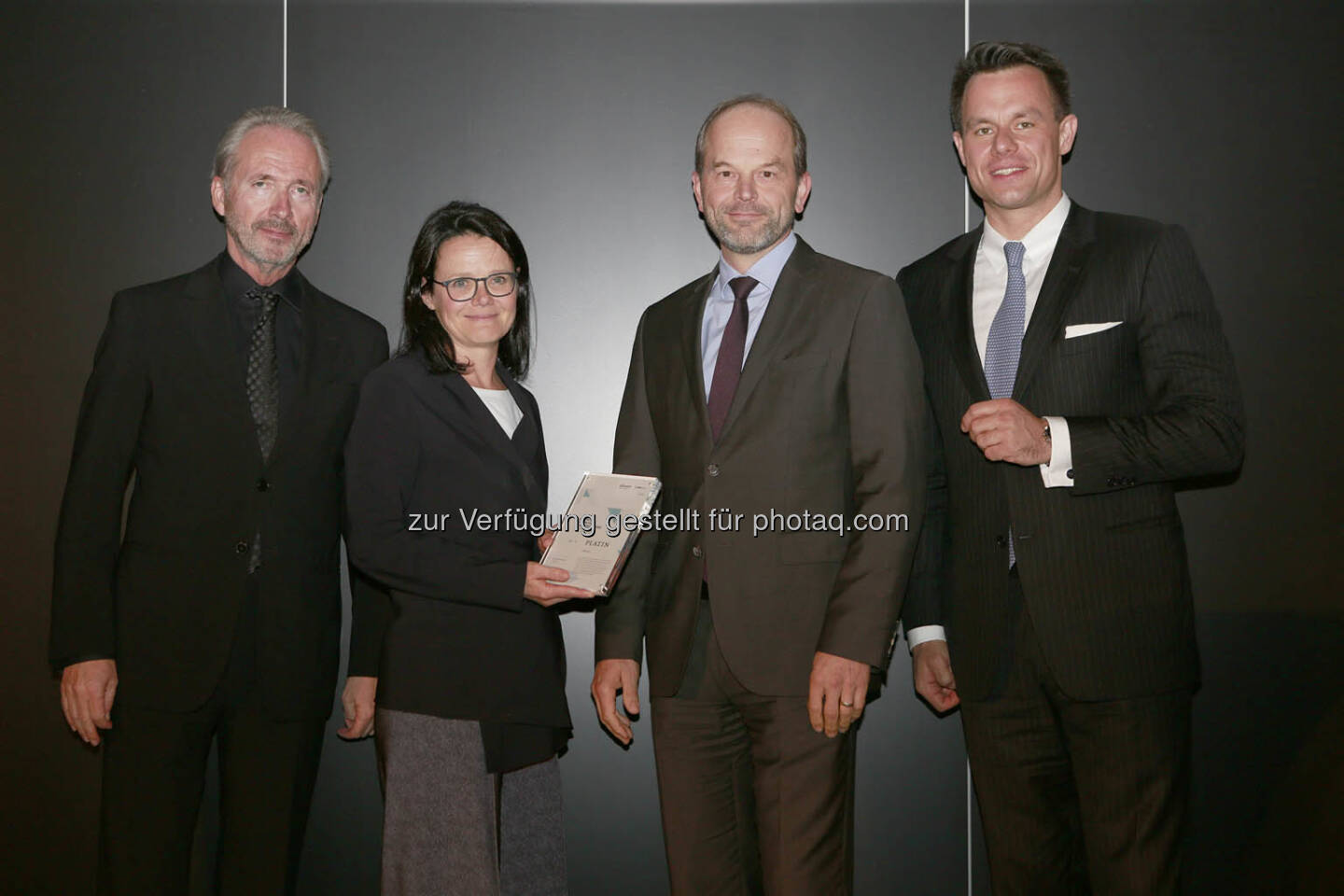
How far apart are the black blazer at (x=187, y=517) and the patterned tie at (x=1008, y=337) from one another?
1.74 m

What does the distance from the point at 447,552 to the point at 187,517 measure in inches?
29.2

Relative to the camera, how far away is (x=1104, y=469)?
2303 millimetres

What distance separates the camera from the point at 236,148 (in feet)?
9.46

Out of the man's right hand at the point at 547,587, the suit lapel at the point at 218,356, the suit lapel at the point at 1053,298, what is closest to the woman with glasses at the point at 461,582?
the man's right hand at the point at 547,587

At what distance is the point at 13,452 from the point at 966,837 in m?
3.32

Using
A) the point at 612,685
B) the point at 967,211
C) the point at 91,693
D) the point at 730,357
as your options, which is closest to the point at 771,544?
the point at 730,357

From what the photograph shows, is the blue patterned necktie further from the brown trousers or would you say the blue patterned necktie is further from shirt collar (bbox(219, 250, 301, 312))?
shirt collar (bbox(219, 250, 301, 312))

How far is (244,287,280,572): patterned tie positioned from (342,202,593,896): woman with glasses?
0.29 meters

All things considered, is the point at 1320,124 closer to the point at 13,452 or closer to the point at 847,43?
the point at 847,43

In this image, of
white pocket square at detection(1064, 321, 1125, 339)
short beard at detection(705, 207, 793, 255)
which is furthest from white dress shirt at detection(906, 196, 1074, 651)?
short beard at detection(705, 207, 793, 255)

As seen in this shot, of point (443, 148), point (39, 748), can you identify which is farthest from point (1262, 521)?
point (39, 748)

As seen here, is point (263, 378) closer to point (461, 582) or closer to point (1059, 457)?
point (461, 582)

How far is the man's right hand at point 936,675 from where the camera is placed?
8.56ft

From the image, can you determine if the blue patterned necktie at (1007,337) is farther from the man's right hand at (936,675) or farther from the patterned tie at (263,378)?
the patterned tie at (263,378)
